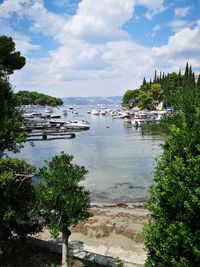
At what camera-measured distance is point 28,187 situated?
50.0ft

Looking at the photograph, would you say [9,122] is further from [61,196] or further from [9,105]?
[61,196]

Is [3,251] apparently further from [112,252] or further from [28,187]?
[112,252]

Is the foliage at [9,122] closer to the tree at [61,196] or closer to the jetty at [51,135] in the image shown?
the tree at [61,196]

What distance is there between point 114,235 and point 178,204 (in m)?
11.7

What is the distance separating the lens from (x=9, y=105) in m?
15.7

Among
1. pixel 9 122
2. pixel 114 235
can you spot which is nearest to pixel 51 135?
pixel 114 235

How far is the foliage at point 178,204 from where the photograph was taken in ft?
33.0

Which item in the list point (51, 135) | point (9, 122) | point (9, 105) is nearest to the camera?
point (9, 122)

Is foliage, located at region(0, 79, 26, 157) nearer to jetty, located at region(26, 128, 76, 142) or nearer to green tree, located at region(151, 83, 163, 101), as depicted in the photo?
jetty, located at region(26, 128, 76, 142)

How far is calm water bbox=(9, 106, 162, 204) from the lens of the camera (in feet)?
114

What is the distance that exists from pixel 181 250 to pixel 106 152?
4817 cm

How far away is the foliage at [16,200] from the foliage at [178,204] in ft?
16.9

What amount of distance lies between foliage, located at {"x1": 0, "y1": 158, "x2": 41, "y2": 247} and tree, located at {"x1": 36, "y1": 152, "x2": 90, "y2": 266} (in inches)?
34.1

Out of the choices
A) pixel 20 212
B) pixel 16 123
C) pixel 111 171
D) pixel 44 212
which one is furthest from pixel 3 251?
pixel 111 171
